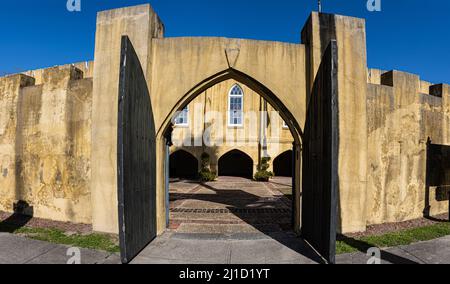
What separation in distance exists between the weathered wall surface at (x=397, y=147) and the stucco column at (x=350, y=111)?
0.66 metres

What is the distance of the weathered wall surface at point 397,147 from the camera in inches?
257

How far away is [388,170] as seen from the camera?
670 cm

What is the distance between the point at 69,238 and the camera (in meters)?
5.33

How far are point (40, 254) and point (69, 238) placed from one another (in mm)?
805

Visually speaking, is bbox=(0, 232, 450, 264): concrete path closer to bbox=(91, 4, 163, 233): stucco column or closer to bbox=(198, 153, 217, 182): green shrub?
bbox=(91, 4, 163, 233): stucco column

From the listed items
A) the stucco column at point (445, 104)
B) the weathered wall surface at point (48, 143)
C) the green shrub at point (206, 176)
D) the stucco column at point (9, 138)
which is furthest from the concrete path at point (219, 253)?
the green shrub at point (206, 176)

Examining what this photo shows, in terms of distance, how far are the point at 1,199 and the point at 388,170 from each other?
1075 cm

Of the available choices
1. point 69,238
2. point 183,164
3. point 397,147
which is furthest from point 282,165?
point 69,238

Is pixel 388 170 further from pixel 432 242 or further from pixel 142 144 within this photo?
pixel 142 144

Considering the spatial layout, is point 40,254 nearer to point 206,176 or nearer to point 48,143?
point 48,143

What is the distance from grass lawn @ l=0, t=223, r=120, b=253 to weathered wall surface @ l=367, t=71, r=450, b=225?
593 centimetres

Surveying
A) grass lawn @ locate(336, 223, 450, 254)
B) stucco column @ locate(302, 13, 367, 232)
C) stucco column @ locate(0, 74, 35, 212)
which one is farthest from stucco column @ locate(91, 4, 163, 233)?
grass lawn @ locate(336, 223, 450, 254)

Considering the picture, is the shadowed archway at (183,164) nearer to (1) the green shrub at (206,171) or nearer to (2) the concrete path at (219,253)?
(1) the green shrub at (206,171)
